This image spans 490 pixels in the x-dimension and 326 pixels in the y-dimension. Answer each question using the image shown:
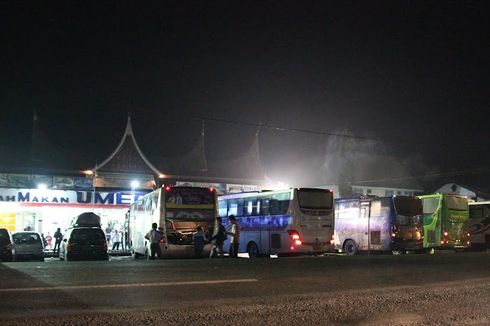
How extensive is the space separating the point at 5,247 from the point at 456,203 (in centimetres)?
2173

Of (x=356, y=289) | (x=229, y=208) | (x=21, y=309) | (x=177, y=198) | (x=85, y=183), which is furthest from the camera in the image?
(x=85, y=183)

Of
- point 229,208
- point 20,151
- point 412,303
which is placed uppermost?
point 20,151

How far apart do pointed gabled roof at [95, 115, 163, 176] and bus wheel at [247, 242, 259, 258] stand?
1050cm

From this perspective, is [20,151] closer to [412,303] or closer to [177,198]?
[177,198]

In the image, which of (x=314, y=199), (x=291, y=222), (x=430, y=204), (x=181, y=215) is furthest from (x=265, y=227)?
(x=430, y=204)

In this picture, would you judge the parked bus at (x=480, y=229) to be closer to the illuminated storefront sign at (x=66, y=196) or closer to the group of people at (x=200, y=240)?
the group of people at (x=200, y=240)

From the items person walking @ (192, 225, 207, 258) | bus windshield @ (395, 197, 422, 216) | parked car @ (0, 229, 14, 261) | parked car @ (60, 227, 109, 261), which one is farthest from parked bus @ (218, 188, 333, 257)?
parked car @ (0, 229, 14, 261)

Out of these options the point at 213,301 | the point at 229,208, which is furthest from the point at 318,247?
the point at 213,301

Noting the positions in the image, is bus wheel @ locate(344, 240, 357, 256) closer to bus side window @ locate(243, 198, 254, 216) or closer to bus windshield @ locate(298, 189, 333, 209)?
bus windshield @ locate(298, 189, 333, 209)

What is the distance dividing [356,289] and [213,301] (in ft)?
9.05

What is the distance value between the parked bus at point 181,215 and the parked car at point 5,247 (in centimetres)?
523

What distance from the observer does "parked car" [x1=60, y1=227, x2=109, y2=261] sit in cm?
2252

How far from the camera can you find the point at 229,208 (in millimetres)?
27922

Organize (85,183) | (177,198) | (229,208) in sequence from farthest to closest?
1. (85,183)
2. (229,208)
3. (177,198)
